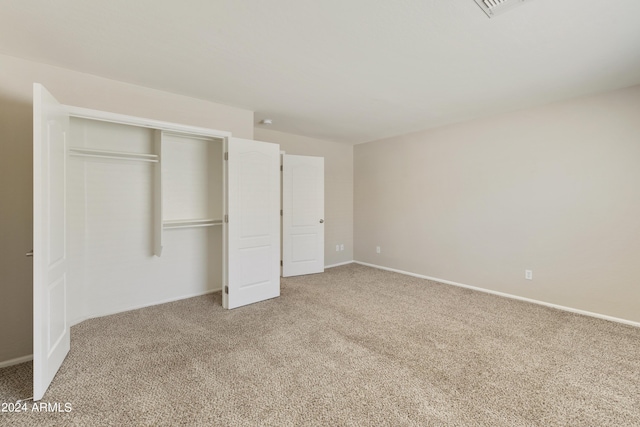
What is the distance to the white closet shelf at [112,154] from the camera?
272 centimetres

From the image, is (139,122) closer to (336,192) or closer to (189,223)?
(189,223)

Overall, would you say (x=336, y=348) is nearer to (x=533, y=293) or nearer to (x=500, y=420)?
(x=500, y=420)

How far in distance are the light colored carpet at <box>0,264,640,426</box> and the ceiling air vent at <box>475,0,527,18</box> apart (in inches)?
97.1

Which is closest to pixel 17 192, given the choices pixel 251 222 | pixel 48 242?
pixel 48 242

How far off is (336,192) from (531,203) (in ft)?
10.4

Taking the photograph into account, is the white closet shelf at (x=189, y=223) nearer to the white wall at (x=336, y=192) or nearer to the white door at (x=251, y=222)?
the white door at (x=251, y=222)

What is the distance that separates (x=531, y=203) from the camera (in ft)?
11.8

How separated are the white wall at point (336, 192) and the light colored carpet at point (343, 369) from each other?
2321mm

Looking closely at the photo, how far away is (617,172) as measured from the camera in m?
3.02

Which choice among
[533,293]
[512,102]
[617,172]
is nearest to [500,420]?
[533,293]

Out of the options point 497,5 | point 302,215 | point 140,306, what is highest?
point 497,5

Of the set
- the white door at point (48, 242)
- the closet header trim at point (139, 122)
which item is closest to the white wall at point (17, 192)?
the closet header trim at point (139, 122)

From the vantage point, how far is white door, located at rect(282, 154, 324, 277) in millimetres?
4770

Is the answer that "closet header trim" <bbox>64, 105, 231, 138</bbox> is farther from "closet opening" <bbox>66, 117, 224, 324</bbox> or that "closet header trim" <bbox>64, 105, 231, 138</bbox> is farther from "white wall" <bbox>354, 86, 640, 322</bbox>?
"white wall" <bbox>354, 86, 640, 322</bbox>
